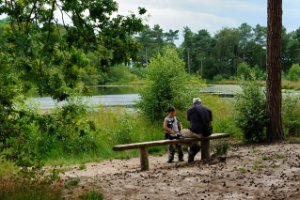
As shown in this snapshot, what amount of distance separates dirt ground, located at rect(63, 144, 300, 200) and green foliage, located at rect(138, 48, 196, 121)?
19.8 feet

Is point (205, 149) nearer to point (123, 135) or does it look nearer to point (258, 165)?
point (258, 165)

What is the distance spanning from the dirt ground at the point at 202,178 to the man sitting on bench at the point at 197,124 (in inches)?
15.1

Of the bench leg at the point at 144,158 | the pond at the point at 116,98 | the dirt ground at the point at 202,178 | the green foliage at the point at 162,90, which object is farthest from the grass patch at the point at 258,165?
the green foliage at the point at 162,90

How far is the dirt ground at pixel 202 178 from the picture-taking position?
8617mm

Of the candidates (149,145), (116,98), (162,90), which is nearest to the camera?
(149,145)

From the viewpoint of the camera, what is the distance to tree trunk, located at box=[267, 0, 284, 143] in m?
15.6

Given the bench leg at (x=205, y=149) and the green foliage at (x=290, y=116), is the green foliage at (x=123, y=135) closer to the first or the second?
the bench leg at (x=205, y=149)

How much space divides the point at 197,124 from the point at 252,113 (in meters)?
4.04

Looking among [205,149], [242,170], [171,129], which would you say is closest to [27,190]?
[242,170]

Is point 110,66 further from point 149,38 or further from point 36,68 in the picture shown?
point 149,38

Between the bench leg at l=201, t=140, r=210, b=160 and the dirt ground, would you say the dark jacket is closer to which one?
the bench leg at l=201, t=140, r=210, b=160

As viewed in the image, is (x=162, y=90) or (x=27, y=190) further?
(x=162, y=90)

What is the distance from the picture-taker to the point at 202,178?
9961mm

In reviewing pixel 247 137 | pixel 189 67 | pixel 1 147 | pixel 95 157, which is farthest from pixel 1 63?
pixel 189 67
